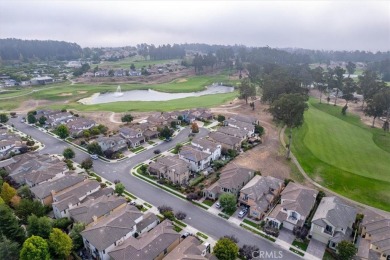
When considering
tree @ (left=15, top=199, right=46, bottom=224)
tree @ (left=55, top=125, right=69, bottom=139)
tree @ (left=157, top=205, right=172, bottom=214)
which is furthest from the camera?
tree @ (left=55, top=125, right=69, bottom=139)

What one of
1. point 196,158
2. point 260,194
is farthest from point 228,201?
point 196,158

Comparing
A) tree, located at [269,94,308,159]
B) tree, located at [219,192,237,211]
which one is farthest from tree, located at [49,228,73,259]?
tree, located at [269,94,308,159]

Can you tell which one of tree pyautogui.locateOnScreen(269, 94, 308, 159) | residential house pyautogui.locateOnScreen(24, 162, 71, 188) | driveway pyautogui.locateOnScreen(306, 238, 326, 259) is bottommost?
driveway pyautogui.locateOnScreen(306, 238, 326, 259)

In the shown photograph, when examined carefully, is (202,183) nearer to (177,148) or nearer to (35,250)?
(177,148)

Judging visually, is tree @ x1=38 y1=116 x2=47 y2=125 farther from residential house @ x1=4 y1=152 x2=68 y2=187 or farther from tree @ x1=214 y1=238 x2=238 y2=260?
tree @ x1=214 y1=238 x2=238 y2=260

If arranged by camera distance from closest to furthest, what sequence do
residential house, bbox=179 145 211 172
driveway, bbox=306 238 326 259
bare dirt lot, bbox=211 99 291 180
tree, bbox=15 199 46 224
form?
driveway, bbox=306 238 326 259
tree, bbox=15 199 46 224
bare dirt lot, bbox=211 99 291 180
residential house, bbox=179 145 211 172

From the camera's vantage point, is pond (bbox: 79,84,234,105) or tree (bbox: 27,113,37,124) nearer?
tree (bbox: 27,113,37,124)

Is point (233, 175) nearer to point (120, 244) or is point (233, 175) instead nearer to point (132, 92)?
point (120, 244)

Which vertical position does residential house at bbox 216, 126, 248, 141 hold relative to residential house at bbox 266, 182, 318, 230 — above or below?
above
